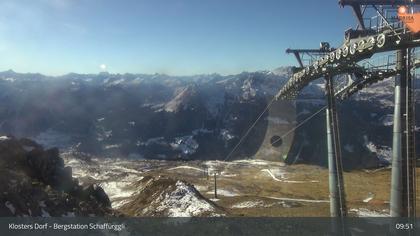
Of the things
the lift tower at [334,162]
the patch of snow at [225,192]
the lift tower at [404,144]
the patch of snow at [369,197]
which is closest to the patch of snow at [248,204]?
the patch of snow at [225,192]

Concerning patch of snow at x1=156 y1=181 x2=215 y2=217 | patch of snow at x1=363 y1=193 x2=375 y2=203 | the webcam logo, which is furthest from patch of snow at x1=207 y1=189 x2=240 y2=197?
the webcam logo

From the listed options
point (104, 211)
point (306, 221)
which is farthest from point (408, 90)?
point (104, 211)

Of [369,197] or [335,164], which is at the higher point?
[335,164]

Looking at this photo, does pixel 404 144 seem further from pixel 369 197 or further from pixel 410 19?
pixel 369 197

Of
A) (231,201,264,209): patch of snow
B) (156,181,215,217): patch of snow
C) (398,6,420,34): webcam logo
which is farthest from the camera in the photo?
(231,201,264,209): patch of snow

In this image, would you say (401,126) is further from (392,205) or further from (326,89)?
(326,89)

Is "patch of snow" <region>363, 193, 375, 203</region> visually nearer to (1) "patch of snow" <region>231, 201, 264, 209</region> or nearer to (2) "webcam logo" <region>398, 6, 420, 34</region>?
(1) "patch of snow" <region>231, 201, 264, 209</region>

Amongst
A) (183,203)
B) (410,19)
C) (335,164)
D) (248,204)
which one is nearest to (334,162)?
(335,164)

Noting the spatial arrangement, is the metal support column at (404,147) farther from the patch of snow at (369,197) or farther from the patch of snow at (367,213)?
the patch of snow at (369,197)

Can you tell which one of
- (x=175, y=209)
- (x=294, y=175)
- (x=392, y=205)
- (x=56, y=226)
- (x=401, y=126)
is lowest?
(x=294, y=175)

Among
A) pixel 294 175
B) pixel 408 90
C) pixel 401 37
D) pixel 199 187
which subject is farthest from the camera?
pixel 294 175

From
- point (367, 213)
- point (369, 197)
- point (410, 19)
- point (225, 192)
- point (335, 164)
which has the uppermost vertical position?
point (410, 19)
